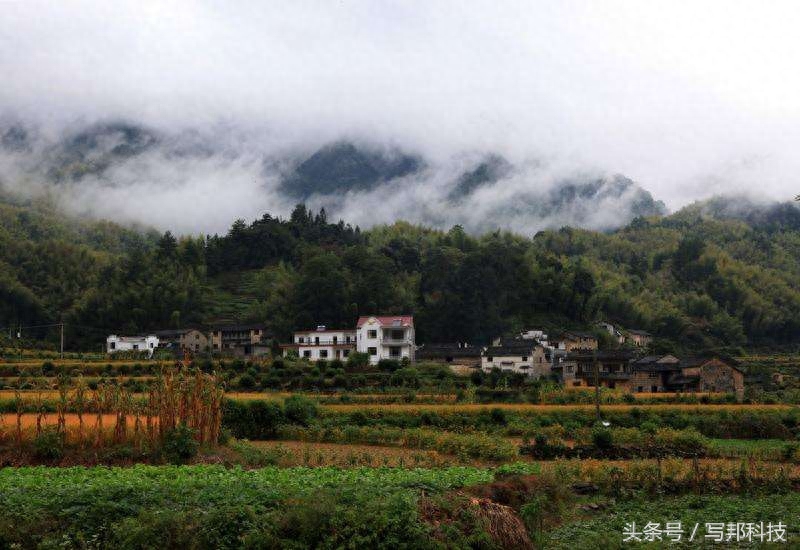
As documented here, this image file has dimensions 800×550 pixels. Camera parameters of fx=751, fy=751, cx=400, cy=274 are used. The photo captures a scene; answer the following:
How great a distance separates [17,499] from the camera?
12.0 meters

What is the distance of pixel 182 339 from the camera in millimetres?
72500

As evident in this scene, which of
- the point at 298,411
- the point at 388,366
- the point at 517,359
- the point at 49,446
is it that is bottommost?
the point at 298,411

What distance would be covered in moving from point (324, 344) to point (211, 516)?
5712 centimetres

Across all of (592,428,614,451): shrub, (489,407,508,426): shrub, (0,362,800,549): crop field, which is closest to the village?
(489,407,508,426): shrub

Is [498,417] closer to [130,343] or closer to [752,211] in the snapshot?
[130,343]

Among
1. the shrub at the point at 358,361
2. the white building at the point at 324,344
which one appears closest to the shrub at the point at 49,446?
the shrub at the point at 358,361

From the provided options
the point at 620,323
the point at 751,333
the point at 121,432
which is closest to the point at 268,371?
the point at 121,432

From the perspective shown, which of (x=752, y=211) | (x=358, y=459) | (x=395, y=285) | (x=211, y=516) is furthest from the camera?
(x=752, y=211)

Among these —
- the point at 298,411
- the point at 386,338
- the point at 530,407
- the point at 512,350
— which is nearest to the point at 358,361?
the point at 386,338

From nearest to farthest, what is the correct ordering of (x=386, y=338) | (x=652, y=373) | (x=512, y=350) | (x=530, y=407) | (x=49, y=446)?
(x=49, y=446), (x=530, y=407), (x=652, y=373), (x=512, y=350), (x=386, y=338)

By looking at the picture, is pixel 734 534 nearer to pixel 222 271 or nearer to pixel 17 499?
pixel 17 499

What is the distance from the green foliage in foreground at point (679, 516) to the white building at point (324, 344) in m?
52.3

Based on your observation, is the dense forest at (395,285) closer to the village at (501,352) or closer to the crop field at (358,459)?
the village at (501,352)

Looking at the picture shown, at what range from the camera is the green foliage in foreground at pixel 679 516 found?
12602mm
